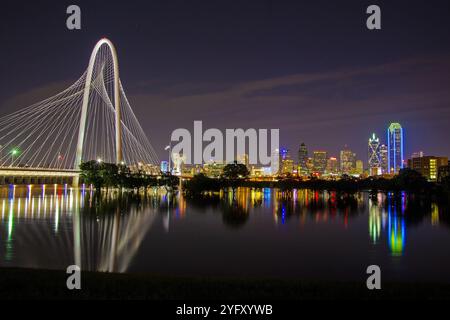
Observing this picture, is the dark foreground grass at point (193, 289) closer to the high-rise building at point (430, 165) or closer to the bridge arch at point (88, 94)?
the bridge arch at point (88, 94)

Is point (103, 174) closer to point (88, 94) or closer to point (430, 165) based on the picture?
point (88, 94)

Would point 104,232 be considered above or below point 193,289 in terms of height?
below

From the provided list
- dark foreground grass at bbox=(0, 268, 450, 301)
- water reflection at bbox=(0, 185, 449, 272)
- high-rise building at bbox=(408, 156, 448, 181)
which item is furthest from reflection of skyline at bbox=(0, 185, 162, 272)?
high-rise building at bbox=(408, 156, 448, 181)

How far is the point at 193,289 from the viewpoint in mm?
9359

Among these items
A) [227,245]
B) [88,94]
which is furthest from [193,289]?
[88,94]

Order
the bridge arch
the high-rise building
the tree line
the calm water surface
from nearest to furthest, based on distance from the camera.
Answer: the calm water surface < the bridge arch < the tree line < the high-rise building

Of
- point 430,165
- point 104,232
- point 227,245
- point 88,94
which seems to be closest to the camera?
point 227,245

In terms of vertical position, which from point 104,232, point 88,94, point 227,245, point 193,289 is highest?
point 88,94

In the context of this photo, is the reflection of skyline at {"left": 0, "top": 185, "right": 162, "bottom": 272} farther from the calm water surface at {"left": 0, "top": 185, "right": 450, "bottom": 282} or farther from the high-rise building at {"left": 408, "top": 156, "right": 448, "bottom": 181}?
the high-rise building at {"left": 408, "top": 156, "right": 448, "bottom": 181}

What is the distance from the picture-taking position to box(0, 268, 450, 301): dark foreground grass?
8703 mm

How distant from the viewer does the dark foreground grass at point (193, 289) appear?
870 cm
